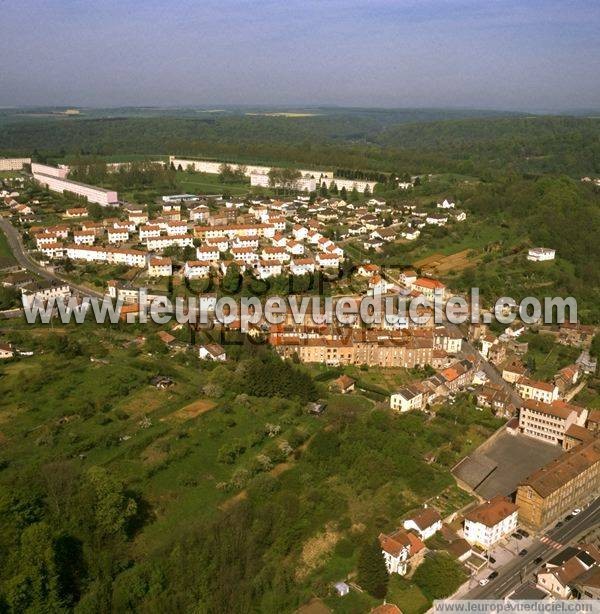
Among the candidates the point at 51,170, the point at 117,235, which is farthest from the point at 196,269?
the point at 51,170

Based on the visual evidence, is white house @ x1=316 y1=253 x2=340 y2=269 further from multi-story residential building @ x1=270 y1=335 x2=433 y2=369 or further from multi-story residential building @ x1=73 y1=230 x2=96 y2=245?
multi-story residential building @ x1=73 y1=230 x2=96 y2=245

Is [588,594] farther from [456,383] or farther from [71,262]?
[71,262]

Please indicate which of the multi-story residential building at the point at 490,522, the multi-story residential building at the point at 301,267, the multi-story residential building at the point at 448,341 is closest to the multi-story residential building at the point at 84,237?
the multi-story residential building at the point at 301,267

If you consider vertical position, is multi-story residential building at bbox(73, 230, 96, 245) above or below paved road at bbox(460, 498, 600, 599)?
above

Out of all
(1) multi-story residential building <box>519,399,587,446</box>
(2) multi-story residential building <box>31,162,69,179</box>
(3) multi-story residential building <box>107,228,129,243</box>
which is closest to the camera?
(1) multi-story residential building <box>519,399,587,446</box>

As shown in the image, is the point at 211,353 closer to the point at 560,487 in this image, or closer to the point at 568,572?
the point at 560,487

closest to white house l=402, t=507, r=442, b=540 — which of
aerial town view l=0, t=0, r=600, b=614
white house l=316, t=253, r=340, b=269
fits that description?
aerial town view l=0, t=0, r=600, b=614

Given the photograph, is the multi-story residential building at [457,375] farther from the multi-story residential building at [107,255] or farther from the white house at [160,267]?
the multi-story residential building at [107,255]
